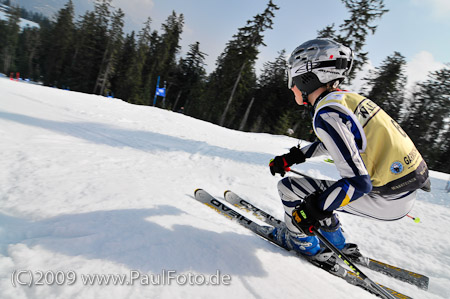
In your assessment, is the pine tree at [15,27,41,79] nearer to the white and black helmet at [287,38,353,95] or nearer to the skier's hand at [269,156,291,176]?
the skier's hand at [269,156,291,176]

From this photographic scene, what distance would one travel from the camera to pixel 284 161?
3.12 m

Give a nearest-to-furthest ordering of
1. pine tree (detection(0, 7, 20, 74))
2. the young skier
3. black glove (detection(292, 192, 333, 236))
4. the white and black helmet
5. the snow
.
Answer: the snow
the young skier
black glove (detection(292, 192, 333, 236))
the white and black helmet
pine tree (detection(0, 7, 20, 74))

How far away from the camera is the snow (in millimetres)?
1856

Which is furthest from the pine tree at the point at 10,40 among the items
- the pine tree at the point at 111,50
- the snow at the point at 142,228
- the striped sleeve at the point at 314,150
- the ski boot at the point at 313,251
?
the ski boot at the point at 313,251

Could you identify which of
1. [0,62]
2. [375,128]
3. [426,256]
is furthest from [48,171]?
[0,62]

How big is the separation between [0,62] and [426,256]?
96.1m

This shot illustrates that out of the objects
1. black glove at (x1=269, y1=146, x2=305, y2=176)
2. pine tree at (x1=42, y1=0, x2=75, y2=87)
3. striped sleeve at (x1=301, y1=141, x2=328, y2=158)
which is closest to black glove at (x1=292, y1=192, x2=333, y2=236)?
black glove at (x1=269, y1=146, x2=305, y2=176)

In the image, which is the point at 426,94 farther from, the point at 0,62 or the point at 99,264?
the point at 0,62

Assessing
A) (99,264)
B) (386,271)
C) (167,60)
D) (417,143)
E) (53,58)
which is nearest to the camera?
(99,264)

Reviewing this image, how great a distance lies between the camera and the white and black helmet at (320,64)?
8.09 ft

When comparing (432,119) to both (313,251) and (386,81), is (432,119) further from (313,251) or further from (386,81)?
(313,251)

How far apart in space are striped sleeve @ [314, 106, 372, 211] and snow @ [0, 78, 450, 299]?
0.98 metres

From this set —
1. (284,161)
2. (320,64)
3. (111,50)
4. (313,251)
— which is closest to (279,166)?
(284,161)

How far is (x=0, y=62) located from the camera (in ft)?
216
